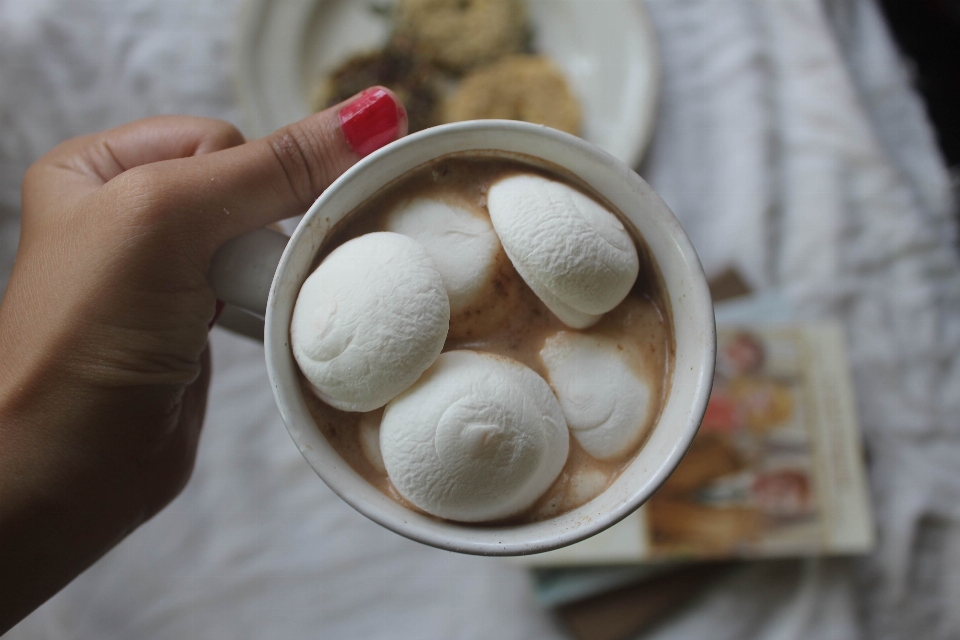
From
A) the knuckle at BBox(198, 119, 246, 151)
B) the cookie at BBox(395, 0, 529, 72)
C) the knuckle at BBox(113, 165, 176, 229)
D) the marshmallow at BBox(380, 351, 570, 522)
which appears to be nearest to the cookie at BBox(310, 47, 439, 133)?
the cookie at BBox(395, 0, 529, 72)

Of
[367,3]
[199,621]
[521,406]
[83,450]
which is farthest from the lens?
[367,3]

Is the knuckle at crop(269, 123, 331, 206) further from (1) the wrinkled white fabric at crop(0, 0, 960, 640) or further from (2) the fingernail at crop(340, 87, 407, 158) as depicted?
(1) the wrinkled white fabric at crop(0, 0, 960, 640)

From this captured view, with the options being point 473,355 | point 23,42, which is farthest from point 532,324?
point 23,42

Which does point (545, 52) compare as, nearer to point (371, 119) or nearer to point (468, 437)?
point (371, 119)

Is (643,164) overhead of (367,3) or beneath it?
beneath

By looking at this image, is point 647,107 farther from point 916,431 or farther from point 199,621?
point 199,621

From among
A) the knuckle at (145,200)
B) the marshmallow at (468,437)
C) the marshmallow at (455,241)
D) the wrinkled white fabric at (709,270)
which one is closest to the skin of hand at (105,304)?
the knuckle at (145,200)

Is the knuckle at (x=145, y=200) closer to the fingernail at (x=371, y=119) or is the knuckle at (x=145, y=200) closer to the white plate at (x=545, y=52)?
the fingernail at (x=371, y=119)

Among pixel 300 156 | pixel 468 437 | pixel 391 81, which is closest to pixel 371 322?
pixel 468 437
